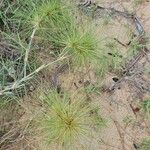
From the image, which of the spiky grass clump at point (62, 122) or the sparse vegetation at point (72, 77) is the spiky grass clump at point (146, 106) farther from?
the spiky grass clump at point (62, 122)

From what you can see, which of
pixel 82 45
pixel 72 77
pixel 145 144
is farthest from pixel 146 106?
pixel 82 45

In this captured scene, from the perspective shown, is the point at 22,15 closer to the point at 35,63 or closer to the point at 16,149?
the point at 35,63

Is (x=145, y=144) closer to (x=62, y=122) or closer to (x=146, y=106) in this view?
(x=146, y=106)

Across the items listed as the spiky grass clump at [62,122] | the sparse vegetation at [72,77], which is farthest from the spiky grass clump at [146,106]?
the spiky grass clump at [62,122]

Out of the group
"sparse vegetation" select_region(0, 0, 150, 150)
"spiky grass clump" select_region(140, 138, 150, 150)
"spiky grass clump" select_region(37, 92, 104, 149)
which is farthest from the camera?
"spiky grass clump" select_region(140, 138, 150, 150)

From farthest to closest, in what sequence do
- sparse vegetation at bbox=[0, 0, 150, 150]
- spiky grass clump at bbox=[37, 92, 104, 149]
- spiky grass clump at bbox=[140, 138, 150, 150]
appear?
spiky grass clump at bbox=[140, 138, 150, 150]
sparse vegetation at bbox=[0, 0, 150, 150]
spiky grass clump at bbox=[37, 92, 104, 149]

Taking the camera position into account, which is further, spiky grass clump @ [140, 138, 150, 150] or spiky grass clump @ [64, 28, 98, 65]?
spiky grass clump @ [140, 138, 150, 150]

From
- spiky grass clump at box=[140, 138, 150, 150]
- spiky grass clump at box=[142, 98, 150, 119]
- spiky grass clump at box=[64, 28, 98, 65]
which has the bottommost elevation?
spiky grass clump at box=[140, 138, 150, 150]

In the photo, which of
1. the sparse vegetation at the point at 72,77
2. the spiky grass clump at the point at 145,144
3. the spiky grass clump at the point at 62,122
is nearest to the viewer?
the spiky grass clump at the point at 62,122

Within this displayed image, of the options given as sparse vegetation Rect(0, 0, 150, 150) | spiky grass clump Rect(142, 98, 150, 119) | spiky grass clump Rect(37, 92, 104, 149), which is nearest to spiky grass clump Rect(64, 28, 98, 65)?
sparse vegetation Rect(0, 0, 150, 150)

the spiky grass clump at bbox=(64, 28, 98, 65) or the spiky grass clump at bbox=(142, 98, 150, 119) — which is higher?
the spiky grass clump at bbox=(64, 28, 98, 65)

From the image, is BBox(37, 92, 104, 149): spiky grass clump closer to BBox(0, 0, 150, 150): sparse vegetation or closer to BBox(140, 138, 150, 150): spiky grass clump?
BBox(0, 0, 150, 150): sparse vegetation
